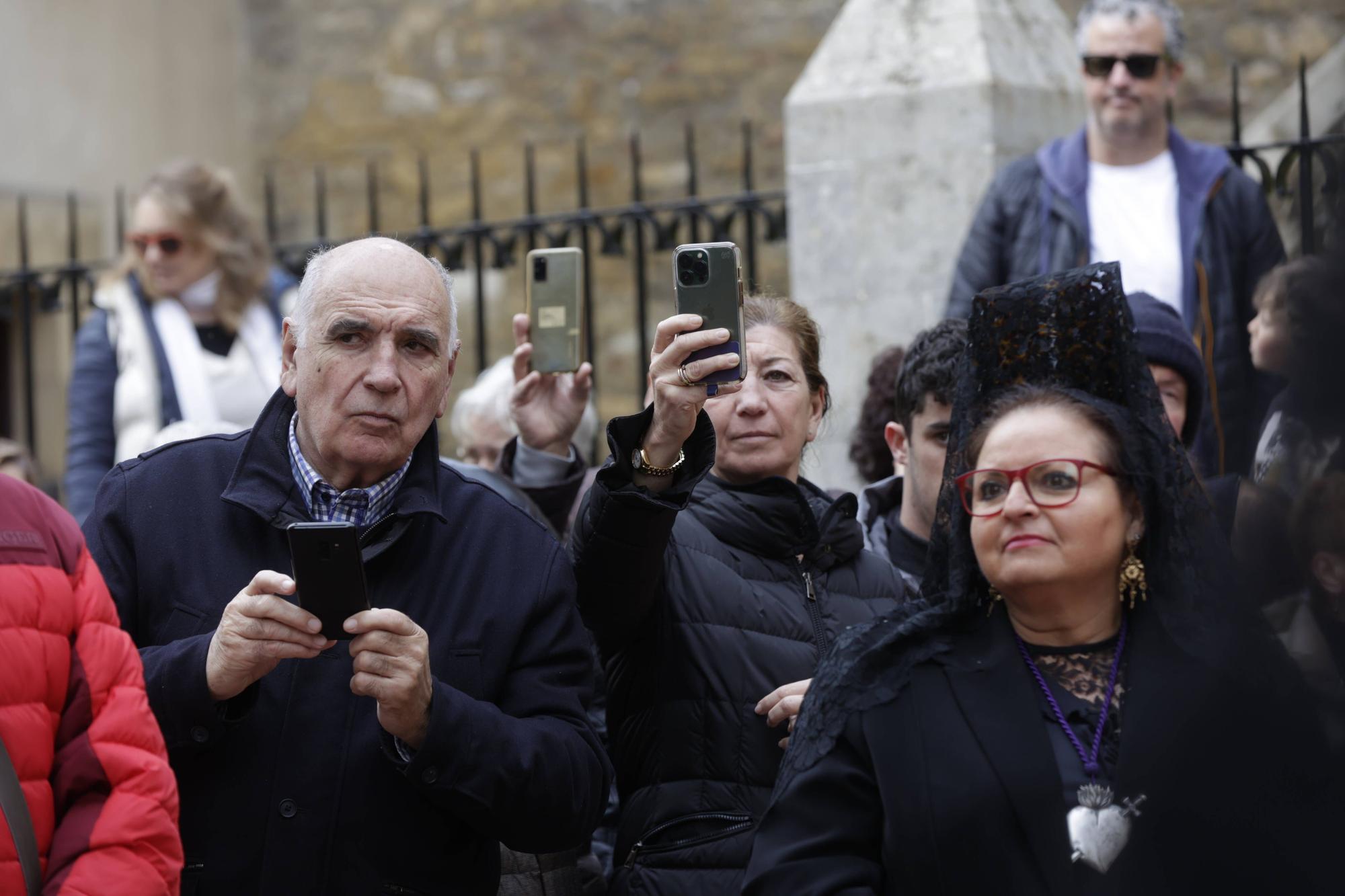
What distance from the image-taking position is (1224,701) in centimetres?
152

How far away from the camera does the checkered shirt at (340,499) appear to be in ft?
9.25

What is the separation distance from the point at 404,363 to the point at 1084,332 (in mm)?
1093

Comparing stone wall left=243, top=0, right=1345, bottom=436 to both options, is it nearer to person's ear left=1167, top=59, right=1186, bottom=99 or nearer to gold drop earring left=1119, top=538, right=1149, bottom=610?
person's ear left=1167, top=59, right=1186, bottom=99

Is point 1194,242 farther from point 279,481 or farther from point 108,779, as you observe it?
point 108,779

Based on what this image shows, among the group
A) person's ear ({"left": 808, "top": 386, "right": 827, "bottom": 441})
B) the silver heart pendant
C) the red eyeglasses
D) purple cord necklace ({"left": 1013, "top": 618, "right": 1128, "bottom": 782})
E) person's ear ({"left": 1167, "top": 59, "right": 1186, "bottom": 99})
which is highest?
person's ear ({"left": 1167, "top": 59, "right": 1186, "bottom": 99})

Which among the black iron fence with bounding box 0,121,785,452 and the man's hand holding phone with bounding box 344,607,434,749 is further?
the black iron fence with bounding box 0,121,785,452

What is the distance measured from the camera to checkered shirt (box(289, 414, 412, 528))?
111 inches

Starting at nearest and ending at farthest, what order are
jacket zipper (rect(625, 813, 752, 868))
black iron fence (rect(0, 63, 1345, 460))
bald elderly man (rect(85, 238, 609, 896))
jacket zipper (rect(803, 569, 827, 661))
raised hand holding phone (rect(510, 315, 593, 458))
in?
bald elderly man (rect(85, 238, 609, 896)) → jacket zipper (rect(625, 813, 752, 868)) → jacket zipper (rect(803, 569, 827, 661)) → raised hand holding phone (rect(510, 315, 593, 458)) → black iron fence (rect(0, 63, 1345, 460))

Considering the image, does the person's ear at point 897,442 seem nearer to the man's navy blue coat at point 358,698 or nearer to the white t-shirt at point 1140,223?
the white t-shirt at point 1140,223

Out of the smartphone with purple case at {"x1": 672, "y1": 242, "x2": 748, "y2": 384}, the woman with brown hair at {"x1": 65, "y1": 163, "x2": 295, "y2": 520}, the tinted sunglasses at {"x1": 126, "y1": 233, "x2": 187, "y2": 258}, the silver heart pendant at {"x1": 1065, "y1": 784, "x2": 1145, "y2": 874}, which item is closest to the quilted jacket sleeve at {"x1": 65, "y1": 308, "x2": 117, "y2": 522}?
the woman with brown hair at {"x1": 65, "y1": 163, "x2": 295, "y2": 520}

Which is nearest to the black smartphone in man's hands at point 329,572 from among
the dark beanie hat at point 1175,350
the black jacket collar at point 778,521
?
the black jacket collar at point 778,521

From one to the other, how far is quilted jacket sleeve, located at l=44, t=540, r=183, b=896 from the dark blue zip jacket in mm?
2782

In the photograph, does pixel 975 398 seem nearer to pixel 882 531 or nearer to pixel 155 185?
pixel 882 531

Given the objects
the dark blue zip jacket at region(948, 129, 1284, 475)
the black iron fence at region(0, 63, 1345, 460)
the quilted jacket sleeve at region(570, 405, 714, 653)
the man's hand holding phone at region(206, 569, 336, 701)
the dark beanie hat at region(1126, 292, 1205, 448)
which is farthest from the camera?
the black iron fence at region(0, 63, 1345, 460)
